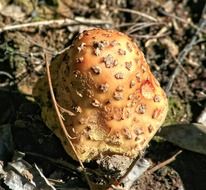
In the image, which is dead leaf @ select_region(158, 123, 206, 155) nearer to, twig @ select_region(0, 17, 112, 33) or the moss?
the moss

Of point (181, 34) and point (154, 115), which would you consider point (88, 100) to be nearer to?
point (154, 115)

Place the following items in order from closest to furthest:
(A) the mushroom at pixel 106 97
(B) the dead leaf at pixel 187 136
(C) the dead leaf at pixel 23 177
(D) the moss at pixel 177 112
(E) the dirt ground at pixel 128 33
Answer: (A) the mushroom at pixel 106 97
(C) the dead leaf at pixel 23 177
(E) the dirt ground at pixel 128 33
(B) the dead leaf at pixel 187 136
(D) the moss at pixel 177 112

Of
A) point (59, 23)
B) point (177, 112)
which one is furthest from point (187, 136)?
point (59, 23)

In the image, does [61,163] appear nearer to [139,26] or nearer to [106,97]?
[106,97]

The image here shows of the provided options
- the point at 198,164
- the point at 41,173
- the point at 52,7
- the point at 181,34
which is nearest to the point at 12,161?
the point at 41,173

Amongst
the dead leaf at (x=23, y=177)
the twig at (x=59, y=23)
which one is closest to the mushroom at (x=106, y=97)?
the dead leaf at (x=23, y=177)

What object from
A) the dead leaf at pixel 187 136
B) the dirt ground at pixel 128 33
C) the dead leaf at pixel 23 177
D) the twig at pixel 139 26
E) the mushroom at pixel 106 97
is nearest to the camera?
the mushroom at pixel 106 97

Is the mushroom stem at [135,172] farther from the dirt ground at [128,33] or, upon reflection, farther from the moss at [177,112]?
the moss at [177,112]
